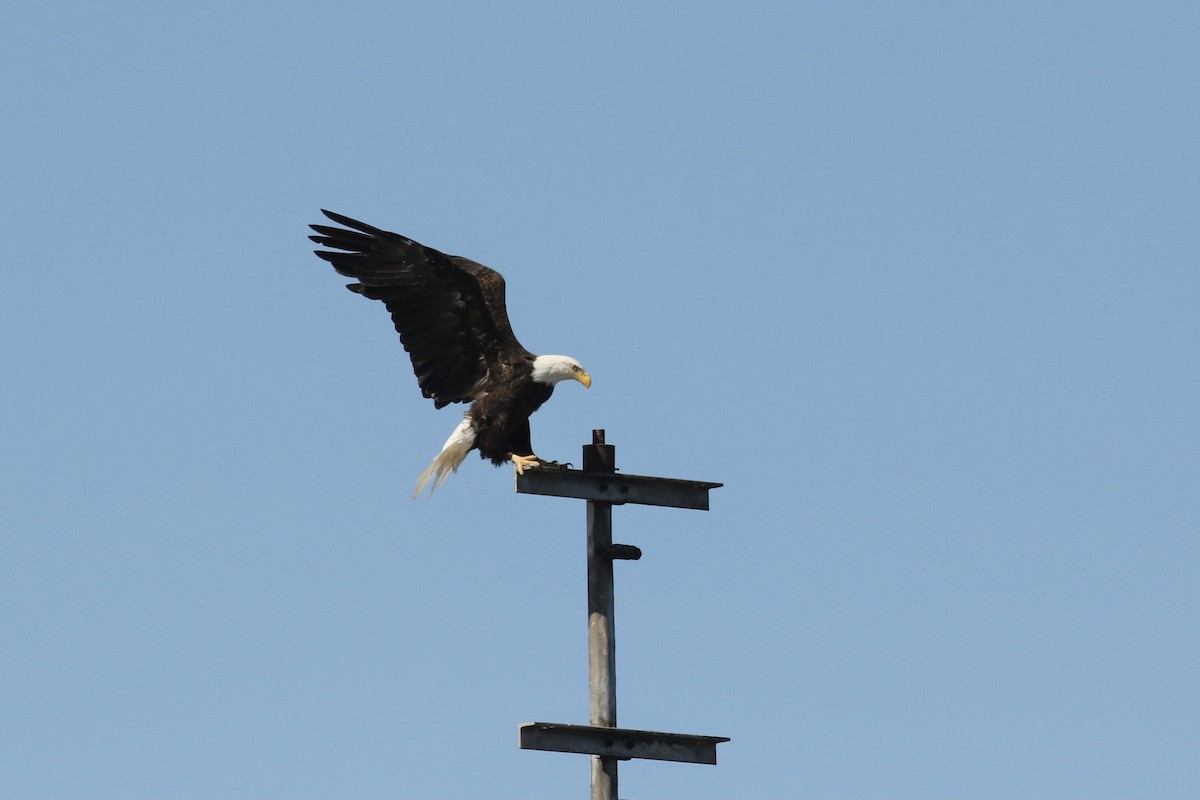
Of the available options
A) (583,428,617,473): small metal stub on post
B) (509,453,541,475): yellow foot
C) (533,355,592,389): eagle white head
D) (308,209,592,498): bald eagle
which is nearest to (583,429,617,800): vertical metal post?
(583,428,617,473): small metal stub on post

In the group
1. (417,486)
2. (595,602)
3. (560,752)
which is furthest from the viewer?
(417,486)

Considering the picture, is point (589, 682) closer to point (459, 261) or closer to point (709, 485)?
point (709, 485)

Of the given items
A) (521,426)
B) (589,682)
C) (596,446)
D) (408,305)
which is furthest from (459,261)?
(589,682)

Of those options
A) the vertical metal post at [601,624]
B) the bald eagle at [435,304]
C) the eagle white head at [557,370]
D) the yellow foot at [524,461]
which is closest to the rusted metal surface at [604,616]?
the vertical metal post at [601,624]

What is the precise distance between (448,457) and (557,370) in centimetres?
90

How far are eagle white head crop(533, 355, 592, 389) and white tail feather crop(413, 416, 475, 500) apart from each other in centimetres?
57

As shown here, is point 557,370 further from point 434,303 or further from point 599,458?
point 599,458

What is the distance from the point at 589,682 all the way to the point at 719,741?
71 centimetres

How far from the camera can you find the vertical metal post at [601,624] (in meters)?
8.64

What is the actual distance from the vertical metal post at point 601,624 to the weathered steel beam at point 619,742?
0.30ft

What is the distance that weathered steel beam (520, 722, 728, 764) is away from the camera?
836cm

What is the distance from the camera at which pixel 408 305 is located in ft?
38.8

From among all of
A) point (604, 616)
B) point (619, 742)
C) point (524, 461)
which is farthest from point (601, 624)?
point (524, 461)

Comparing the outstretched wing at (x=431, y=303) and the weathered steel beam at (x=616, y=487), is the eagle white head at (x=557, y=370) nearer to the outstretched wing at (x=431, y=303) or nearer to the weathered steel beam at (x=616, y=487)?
the outstretched wing at (x=431, y=303)
